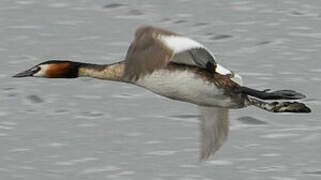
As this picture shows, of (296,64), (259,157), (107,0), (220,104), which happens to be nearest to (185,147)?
(259,157)

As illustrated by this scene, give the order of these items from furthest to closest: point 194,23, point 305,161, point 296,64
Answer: point 194,23
point 296,64
point 305,161

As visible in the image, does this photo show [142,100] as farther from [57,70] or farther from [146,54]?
[146,54]

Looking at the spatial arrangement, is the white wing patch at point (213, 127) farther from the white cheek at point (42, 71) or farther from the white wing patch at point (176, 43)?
the white wing patch at point (176, 43)

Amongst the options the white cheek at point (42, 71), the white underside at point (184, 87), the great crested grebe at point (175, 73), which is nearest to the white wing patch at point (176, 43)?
the great crested grebe at point (175, 73)

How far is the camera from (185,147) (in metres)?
24.4

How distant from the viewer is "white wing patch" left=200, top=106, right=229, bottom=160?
19891 millimetres

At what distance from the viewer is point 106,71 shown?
18219 millimetres

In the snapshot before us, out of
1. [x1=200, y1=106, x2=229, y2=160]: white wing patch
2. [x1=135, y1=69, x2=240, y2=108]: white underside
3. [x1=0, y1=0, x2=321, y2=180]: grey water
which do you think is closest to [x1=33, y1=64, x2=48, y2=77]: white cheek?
[x1=135, y1=69, x2=240, y2=108]: white underside

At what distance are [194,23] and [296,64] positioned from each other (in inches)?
137

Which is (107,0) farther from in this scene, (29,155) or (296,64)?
(29,155)

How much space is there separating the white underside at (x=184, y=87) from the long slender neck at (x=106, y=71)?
41 cm

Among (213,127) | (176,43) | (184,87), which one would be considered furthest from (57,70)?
(176,43)

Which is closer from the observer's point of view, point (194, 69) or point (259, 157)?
point (194, 69)

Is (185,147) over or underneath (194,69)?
underneath
